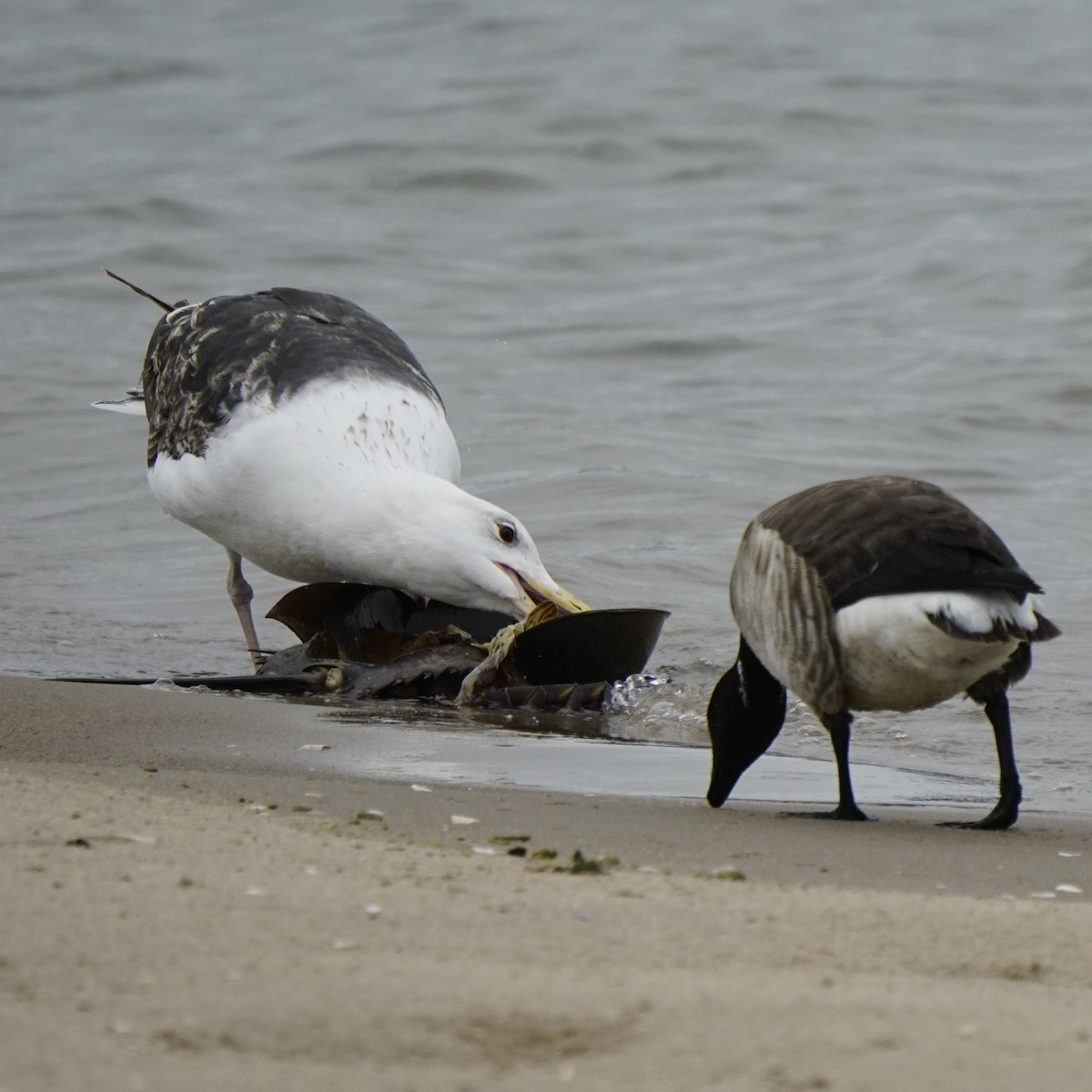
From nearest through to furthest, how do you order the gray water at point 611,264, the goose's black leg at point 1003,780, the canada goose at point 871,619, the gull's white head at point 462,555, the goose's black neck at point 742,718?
the canada goose at point 871,619
the goose's black leg at point 1003,780
the goose's black neck at point 742,718
the gull's white head at point 462,555
the gray water at point 611,264

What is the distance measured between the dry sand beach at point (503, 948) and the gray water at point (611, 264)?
6.72 ft

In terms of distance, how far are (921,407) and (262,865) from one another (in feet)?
32.9

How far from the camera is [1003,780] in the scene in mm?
4633

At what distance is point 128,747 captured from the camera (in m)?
4.97

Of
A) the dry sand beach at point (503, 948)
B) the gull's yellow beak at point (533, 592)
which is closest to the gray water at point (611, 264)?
the gull's yellow beak at point (533, 592)

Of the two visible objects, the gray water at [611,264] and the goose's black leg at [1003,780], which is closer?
the goose's black leg at [1003,780]

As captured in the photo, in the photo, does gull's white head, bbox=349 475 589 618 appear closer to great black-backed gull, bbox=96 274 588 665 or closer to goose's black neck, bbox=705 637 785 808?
great black-backed gull, bbox=96 274 588 665

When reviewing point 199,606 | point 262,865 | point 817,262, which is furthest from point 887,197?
point 262,865

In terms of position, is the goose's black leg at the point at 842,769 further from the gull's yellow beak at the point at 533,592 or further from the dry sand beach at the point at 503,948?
the gull's yellow beak at the point at 533,592

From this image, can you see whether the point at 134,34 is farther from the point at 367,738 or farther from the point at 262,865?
the point at 262,865

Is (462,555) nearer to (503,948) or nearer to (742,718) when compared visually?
(742,718)

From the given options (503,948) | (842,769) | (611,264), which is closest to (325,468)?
(842,769)

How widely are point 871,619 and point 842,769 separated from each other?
463 mm

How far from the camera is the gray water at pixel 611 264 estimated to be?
29.7 feet
